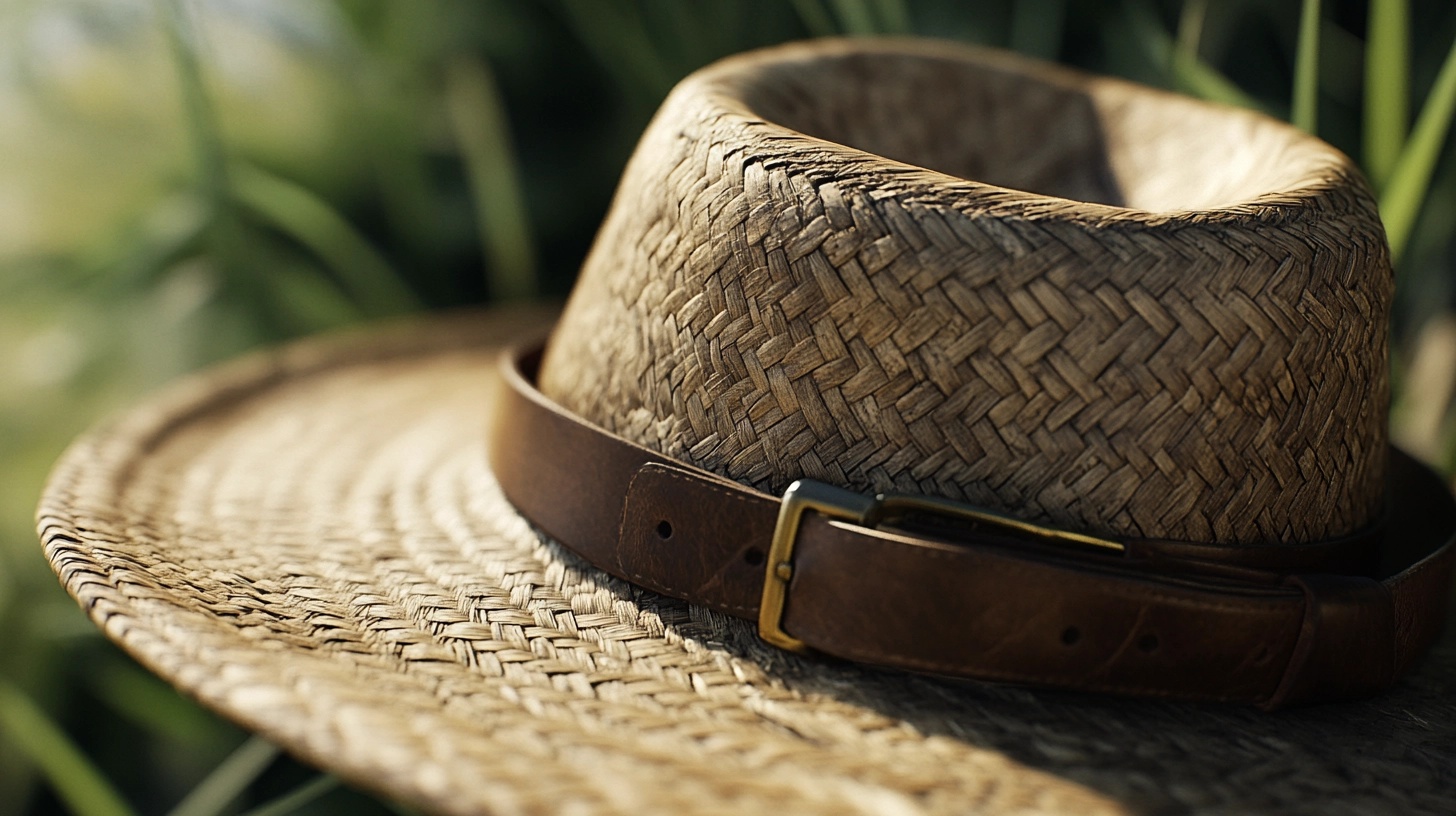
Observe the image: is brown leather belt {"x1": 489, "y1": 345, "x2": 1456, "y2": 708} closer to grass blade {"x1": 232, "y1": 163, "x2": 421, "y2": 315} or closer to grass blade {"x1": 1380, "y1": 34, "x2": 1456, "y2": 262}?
grass blade {"x1": 1380, "y1": 34, "x2": 1456, "y2": 262}

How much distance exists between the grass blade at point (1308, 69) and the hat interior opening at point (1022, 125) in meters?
0.09

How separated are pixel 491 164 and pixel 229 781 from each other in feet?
3.37

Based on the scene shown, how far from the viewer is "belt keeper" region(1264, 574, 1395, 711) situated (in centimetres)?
78

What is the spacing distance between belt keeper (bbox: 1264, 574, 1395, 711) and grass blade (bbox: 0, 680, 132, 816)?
4.95ft

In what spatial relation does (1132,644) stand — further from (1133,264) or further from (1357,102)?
(1357,102)

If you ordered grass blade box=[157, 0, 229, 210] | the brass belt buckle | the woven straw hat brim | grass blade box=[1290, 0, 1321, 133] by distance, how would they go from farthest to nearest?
grass blade box=[157, 0, 229, 210]
grass blade box=[1290, 0, 1321, 133]
the brass belt buckle
the woven straw hat brim

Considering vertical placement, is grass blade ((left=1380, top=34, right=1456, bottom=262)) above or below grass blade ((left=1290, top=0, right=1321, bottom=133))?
below

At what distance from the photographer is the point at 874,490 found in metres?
0.80

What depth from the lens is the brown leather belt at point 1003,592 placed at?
0.74m

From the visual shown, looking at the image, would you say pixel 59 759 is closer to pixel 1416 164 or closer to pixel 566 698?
pixel 566 698

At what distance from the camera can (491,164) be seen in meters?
1.91

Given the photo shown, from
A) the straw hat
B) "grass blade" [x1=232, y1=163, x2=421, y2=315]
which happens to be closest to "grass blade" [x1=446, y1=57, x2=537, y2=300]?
"grass blade" [x1=232, y1=163, x2=421, y2=315]

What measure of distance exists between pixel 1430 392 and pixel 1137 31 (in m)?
0.69

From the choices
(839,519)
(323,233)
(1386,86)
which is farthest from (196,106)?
(1386,86)
